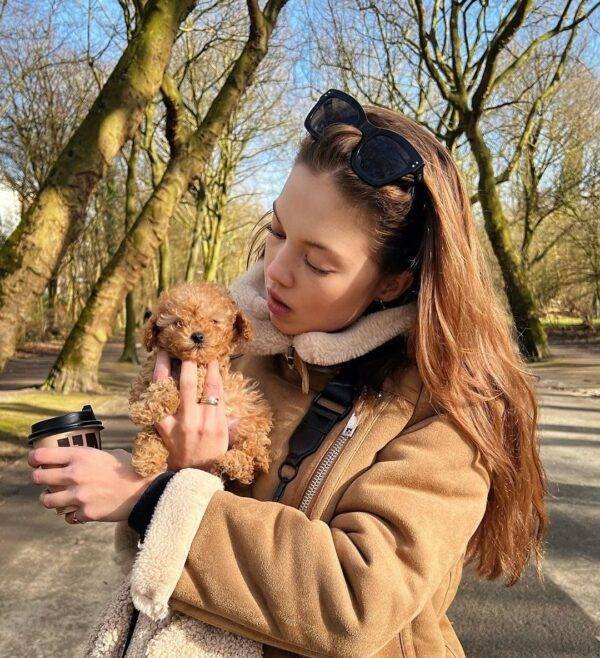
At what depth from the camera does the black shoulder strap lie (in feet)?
5.10

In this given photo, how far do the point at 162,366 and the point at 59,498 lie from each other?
50cm

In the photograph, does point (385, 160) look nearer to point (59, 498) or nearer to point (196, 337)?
point (196, 337)

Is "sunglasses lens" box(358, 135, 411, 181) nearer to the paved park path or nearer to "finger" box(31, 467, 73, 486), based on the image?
"finger" box(31, 467, 73, 486)

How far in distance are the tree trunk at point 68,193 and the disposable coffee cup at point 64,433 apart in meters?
6.29

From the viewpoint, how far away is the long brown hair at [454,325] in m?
1.53

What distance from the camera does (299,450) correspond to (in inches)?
61.8

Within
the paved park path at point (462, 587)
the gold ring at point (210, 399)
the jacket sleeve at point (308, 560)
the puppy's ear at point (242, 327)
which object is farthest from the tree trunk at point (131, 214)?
the jacket sleeve at point (308, 560)

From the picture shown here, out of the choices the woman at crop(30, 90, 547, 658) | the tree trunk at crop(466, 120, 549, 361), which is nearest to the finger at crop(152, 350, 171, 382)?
the woman at crop(30, 90, 547, 658)

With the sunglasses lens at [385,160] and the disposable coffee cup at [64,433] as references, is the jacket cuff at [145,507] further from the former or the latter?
the sunglasses lens at [385,160]

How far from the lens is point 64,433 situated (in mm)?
1550

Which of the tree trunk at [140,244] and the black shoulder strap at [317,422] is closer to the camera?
the black shoulder strap at [317,422]

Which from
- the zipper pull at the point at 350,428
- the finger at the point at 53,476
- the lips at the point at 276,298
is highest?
the lips at the point at 276,298

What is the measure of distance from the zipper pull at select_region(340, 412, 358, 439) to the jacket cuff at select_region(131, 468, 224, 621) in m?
0.34

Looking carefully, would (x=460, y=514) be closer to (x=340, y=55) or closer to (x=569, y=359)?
(x=569, y=359)
